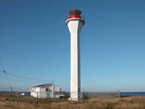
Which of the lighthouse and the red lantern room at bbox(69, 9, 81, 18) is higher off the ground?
the red lantern room at bbox(69, 9, 81, 18)

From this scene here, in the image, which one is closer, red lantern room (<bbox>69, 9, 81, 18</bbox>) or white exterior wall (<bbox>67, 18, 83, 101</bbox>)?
white exterior wall (<bbox>67, 18, 83, 101</bbox>)

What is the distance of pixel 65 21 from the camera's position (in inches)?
1257

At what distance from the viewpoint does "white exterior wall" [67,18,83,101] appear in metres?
28.5

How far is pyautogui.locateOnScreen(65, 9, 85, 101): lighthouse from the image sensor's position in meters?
28.6

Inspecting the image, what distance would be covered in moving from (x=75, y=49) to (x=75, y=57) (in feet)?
5.40

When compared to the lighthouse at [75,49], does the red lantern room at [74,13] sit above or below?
above

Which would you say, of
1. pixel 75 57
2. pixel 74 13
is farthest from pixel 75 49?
pixel 74 13

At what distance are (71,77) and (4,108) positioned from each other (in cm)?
1454

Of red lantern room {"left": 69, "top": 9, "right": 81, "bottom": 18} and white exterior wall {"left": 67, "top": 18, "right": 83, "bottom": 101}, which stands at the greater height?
red lantern room {"left": 69, "top": 9, "right": 81, "bottom": 18}

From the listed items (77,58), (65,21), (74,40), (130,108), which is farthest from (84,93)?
(65,21)

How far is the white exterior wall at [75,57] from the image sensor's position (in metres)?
28.5

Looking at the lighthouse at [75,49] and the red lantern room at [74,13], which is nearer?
the lighthouse at [75,49]

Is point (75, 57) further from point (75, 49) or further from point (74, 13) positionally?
point (74, 13)

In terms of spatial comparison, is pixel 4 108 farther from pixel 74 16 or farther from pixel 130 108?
pixel 74 16
